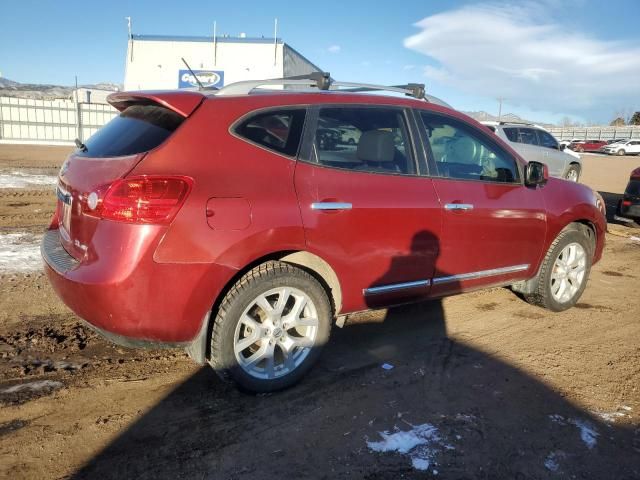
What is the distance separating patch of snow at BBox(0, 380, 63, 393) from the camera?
314cm

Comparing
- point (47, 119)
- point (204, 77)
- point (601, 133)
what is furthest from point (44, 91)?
point (601, 133)

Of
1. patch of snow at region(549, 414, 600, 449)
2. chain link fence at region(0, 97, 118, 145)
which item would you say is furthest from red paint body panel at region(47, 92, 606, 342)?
chain link fence at region(0, 97, 118, 145)

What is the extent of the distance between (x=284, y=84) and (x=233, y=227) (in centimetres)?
129

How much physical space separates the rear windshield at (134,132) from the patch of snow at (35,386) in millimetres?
1446

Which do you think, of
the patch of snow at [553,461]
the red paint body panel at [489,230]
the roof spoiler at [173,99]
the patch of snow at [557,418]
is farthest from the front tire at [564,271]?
the roof spoiler at [173,99]

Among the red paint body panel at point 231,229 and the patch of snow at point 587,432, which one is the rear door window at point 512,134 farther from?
the patch of snow at point 587,432

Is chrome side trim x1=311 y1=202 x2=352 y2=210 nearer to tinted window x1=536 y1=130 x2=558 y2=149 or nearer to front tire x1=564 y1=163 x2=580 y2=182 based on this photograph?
tinted window x1=536 y1=130 x2=558 y2=149

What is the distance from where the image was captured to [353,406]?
3133 millimetres

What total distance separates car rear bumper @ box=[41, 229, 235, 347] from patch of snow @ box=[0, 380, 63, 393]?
651mm

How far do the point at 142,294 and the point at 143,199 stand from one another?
50cm

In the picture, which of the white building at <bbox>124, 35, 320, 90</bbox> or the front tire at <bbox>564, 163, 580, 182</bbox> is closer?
the front tire at <bbox>564, 163, 580, 182</bbox>

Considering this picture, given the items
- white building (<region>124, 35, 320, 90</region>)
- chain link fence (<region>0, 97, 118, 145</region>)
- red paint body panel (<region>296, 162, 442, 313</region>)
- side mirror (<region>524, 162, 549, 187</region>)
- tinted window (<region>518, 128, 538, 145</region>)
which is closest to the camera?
red paint body panel (<region>296, 162, 442, 313</region>)

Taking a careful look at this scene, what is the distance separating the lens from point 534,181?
447 centimetres

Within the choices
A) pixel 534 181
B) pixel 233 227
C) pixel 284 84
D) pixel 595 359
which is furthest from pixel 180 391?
pixel 534 181
